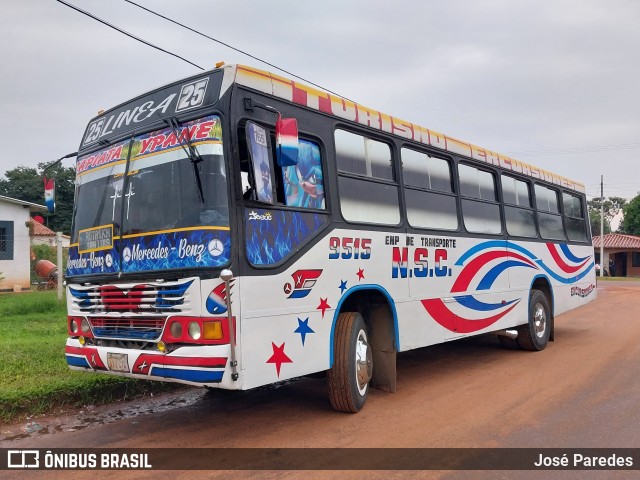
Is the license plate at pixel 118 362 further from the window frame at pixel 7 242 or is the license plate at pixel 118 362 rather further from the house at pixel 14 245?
the window frame at pixel 7 242

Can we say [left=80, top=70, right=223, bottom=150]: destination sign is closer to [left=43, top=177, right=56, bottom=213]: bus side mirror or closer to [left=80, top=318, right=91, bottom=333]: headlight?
[left=43, top=177, right=56, bottom=213]: bus side mirror

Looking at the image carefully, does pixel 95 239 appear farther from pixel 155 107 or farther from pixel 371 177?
pixel 371 177

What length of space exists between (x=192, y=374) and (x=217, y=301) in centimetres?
59

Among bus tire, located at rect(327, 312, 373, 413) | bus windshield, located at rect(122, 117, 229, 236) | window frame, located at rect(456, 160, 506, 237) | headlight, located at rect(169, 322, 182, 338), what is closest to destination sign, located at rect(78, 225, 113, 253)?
bus windshield, located at rect(122, 117, 229, 236)

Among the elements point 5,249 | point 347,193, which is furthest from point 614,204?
point 347,193

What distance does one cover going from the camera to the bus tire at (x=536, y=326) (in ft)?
31.2

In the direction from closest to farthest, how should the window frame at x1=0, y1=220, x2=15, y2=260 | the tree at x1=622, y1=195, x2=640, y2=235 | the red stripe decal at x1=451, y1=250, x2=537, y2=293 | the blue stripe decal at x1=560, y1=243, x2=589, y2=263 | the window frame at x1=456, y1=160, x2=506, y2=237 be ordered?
the red stripe decal at x1=451, y1=250, x2=537, y2=293 → the window frame at x1=456, y1=160, x2=506, y2=237 → the blue stripe decal at x1=560, y1=243, x2=589, y2=263 → the window frame at x1=0, y1=220, x2=15, y2=260 → the tree at x1=622, y1=195, x2=640, y2=235

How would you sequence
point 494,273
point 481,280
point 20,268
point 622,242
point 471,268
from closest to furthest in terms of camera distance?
1. point 471,268
2. point 481,280
3. point 494,273
4. point 20,268
5. point 622,242

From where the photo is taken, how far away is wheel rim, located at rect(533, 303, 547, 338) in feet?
31.9

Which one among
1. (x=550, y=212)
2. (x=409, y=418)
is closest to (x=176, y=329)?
(x=409, y=418)

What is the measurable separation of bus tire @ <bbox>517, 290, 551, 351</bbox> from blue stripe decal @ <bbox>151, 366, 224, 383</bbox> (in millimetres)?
6597

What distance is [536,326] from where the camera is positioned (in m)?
9.72

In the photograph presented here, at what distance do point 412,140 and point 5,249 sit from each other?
17.7m

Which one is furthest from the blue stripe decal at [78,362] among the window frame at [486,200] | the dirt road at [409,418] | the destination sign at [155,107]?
the window frame at [486,200]
